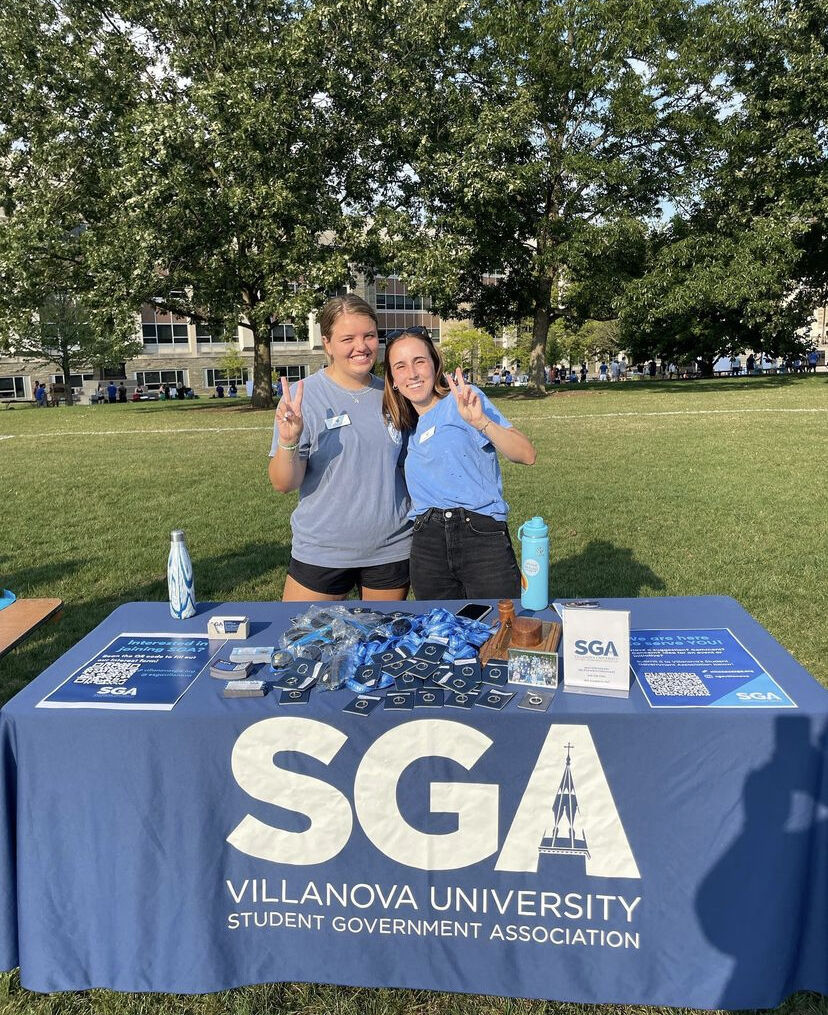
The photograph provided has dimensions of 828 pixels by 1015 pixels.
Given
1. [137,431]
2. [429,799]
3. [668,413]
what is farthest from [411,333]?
[137,431]

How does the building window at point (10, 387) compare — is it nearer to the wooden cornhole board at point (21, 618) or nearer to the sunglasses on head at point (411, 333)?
the wooden cornhole board at point (21, 618)

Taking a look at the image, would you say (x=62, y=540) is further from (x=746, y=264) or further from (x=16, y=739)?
(x=746, y=264)

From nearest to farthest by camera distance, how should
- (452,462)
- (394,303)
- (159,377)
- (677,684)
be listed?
(677,684) < (452,462) < (159,377) < (394,303)

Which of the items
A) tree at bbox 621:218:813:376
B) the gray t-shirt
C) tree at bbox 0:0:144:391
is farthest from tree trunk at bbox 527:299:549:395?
the gray t-shirt

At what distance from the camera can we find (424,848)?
2.11 meters

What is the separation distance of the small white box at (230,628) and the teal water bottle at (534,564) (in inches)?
43.6

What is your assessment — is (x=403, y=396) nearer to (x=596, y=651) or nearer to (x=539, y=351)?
(x=596, y=651)

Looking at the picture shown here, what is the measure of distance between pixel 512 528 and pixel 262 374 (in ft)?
67.9

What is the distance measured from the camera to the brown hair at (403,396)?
3.14m

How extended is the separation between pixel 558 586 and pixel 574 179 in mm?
25532

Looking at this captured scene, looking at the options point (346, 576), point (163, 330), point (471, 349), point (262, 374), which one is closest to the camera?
point (346, 576)

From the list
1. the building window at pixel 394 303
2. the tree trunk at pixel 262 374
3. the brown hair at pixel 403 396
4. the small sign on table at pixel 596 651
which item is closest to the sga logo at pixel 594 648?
the small sign on table at pixel 596 651

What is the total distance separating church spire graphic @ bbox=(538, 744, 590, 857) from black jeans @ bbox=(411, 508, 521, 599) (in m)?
1.16

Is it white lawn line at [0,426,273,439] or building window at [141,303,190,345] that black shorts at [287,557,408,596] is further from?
building window at [141,303,190,345]
